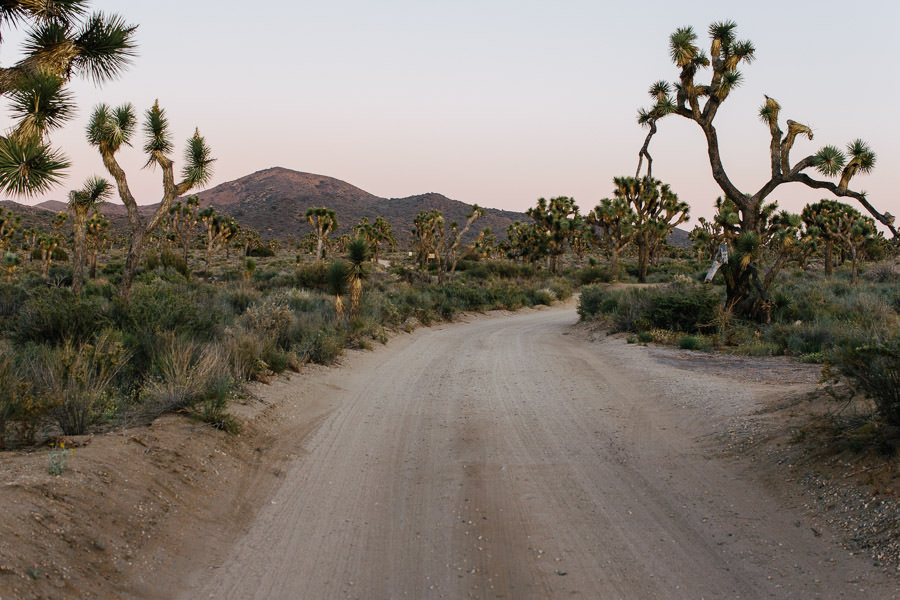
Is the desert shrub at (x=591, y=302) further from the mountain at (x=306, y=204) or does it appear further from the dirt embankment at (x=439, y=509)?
the mountain at (x=306, y=204)

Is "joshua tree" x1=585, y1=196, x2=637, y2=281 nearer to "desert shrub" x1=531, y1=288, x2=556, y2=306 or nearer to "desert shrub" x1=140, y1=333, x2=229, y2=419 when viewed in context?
"desert shrub" x1=531, y1=288, x2=556, y2=306

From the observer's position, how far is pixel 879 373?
5.10m

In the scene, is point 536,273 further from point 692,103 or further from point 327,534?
point 327,534

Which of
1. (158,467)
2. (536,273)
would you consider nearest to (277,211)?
(536,273)

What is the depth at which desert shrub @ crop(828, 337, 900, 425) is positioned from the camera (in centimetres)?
497

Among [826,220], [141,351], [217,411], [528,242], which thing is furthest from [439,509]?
[528,242]

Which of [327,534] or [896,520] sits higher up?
[896,520]

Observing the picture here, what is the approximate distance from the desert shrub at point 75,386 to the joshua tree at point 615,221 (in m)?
42.5

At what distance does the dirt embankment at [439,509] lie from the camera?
375 cm

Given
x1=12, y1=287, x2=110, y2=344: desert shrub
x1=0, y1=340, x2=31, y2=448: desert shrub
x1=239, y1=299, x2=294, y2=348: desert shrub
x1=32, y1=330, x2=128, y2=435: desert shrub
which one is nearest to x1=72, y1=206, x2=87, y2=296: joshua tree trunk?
x1=239, y1=299, x2=294, y2=348: desert shrub

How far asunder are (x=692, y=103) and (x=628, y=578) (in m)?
17.2

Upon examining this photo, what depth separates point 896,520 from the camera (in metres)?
4.07

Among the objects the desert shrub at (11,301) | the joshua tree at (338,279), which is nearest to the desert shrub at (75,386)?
the desert shrub at (11,301)

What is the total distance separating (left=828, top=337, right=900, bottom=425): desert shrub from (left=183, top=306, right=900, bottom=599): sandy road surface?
1291 millimetres
